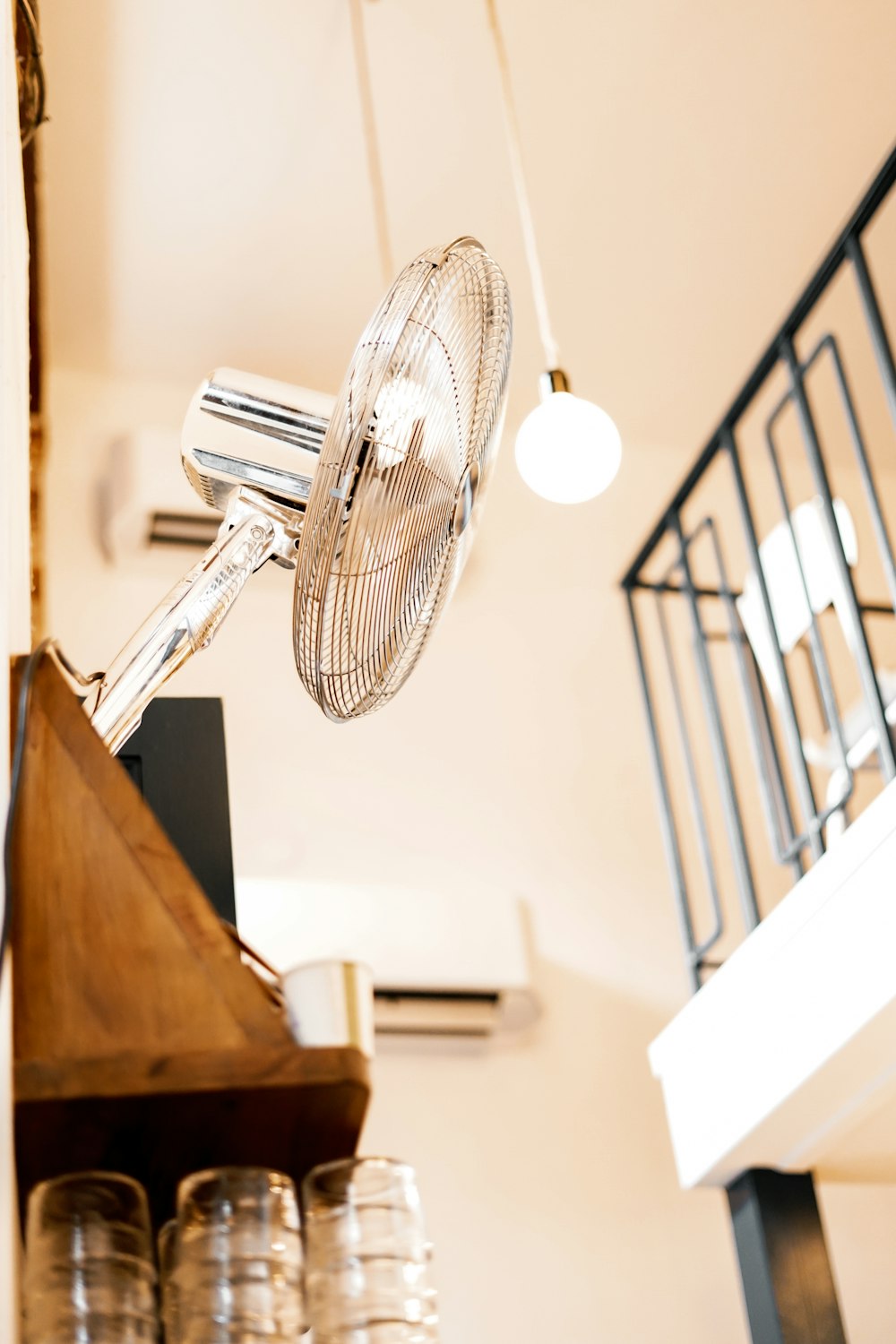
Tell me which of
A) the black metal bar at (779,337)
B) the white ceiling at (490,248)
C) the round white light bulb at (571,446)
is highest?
the white ceiling at (490,248)

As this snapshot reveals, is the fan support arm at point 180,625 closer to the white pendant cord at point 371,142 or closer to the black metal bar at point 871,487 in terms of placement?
the black metal bar at point 871,487

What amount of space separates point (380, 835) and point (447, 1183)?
0.84 metres

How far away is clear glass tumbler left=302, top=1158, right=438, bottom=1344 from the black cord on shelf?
0.70 feet

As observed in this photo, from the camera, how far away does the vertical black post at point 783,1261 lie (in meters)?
2.61

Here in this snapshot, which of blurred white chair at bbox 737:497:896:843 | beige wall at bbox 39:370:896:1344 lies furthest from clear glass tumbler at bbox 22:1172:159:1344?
beige wall at bbox 39:370:896:1344

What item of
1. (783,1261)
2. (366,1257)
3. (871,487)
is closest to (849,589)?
(871,487)

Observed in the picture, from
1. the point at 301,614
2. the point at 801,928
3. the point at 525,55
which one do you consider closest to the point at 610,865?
the point at 801,928

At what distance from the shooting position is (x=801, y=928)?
244 centimetres

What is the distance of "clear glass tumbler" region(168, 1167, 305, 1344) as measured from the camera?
696 millimetres

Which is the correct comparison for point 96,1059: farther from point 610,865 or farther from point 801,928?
point 610,865

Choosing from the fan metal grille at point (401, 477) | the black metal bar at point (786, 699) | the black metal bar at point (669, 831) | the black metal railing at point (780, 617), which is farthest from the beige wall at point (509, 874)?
the fan metal grille at point (401, 477)

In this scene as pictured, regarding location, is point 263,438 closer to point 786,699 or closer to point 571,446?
point 571,446

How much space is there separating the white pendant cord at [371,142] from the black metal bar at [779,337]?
2.53 ft

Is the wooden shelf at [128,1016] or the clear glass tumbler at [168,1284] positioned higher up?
the wooden shelf at [128,1016]
